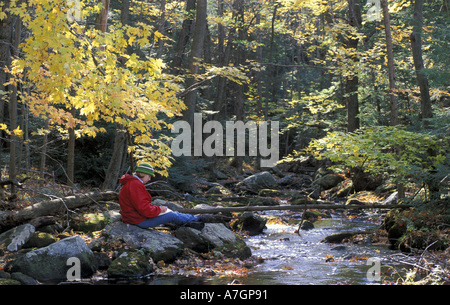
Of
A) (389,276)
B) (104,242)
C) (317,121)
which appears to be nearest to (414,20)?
(317,121)

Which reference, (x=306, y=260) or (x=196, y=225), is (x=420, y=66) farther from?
(x=196, y=225)

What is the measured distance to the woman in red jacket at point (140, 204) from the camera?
→ 23.9 feet

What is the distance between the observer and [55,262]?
19.3 feet

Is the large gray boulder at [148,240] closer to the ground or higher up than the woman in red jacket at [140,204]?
closer to the ground

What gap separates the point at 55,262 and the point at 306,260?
422 cm

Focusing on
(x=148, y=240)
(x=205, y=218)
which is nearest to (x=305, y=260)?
(x=205, y=218)

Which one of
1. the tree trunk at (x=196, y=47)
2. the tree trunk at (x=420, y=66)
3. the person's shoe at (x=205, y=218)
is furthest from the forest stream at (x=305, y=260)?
the tree trunk at (x=196, y=47)

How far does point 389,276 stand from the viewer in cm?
585

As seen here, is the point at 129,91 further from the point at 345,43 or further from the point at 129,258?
the point at 345,43

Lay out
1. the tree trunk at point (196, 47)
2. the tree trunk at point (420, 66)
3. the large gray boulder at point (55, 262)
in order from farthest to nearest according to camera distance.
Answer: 1. the tree trunk at point (196, 47)
2. the tree trunk at point (420, 66)
3. the large gray boulder at point (55, 262)

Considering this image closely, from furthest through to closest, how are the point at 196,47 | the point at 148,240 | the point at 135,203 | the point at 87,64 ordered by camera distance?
the point at 196,47, the point at 135,203, the point at 148,240, the point at 87,64

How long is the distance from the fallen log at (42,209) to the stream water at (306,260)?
3.15m

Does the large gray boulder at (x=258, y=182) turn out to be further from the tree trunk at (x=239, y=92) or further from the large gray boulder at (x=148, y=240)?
the large gray boulder at (x=148, y=240)
